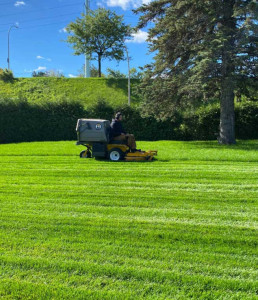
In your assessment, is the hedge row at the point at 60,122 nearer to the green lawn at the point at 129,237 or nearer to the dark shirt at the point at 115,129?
the dark shirt at the point at 115,129

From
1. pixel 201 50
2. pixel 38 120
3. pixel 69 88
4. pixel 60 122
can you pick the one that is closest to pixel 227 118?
pixel 201 50

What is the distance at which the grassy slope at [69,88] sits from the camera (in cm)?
3010

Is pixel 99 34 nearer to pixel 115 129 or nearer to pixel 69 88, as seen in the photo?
pixel 69 88

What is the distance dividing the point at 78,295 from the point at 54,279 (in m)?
0.35

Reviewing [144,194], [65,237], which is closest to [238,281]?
[65,237]

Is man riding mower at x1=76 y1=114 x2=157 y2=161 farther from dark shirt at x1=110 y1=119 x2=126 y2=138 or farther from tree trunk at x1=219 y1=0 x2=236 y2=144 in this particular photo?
tree trunk at x1=219 y1=0 x2=236 y2=144

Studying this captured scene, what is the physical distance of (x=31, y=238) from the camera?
3.41 m

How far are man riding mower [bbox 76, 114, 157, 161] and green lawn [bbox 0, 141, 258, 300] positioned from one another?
90.0 inches

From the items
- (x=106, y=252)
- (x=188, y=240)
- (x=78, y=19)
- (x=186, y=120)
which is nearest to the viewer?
(x=106, y=252)

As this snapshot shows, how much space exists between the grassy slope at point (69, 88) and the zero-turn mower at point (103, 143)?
20.7 m

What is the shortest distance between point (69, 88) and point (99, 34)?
9312 mm

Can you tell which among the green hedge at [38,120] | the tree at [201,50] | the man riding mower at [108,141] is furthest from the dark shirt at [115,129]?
the green hedge at [38,120]

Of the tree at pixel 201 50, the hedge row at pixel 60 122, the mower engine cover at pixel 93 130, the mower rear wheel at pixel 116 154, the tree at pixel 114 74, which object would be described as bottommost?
the mower rear wheel at pixel 116 154

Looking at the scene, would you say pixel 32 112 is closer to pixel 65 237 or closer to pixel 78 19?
pixel 65 237
